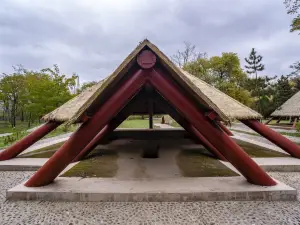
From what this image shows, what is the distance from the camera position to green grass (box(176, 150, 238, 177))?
5.03 m

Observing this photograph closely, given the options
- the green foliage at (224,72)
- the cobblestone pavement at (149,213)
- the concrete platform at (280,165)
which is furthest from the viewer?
the green foliage at (224,72)

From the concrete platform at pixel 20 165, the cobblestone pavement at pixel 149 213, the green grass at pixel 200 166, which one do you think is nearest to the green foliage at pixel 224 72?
the green grass at pixel 200 166

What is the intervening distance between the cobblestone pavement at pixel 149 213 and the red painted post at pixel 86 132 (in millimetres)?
496

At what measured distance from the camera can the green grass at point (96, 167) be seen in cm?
507

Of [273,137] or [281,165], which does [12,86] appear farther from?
[281,165]

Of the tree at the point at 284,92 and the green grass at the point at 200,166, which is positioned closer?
the green grass at the point at 200,166

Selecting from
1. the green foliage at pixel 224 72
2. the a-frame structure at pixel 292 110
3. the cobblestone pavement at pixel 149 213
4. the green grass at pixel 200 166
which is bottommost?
the cobblestone pavement at pixel 149 213

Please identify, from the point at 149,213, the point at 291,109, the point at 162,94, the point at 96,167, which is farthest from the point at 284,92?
the point at 149,213

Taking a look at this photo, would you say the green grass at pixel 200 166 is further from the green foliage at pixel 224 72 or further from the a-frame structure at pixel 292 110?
the green foliage at pixel 224 72

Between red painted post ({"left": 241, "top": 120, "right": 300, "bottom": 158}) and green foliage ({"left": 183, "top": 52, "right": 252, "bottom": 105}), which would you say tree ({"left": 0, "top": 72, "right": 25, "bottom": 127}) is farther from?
red painted post ({"left": 241, "top": 120, "right": 300, "bottom": 158})

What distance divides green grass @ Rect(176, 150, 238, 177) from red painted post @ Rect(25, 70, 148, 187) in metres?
2.24

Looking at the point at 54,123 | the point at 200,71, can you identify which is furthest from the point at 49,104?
the point at 200,71

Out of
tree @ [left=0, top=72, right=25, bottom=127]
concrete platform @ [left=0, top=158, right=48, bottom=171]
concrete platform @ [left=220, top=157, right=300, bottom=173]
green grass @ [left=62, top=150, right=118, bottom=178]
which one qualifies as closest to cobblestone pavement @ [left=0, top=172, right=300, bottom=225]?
green grass @ [left=62, top=150, right=118, bottom=178]

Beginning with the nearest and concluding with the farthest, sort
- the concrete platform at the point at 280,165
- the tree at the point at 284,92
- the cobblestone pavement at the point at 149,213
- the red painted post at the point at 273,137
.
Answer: the cobblestone pavement at the point at 149,213 → the concrete platform at the point at 280,165 → the red painted post at the point at 273,137 → the tree at the point at 284,92
